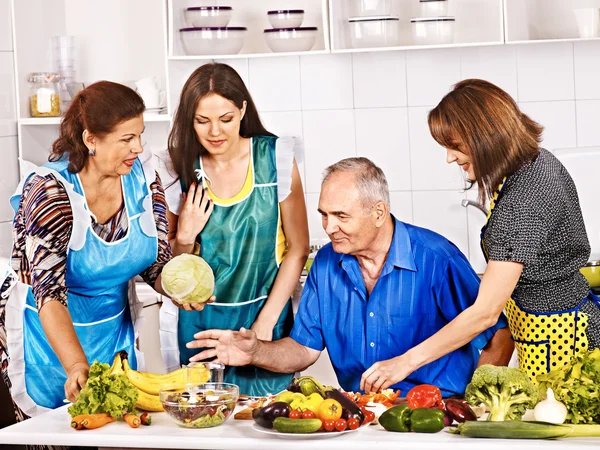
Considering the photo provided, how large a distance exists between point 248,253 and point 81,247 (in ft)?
1.65

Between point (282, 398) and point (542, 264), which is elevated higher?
point (542, 264)

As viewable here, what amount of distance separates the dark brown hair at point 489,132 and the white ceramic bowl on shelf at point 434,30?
119cm

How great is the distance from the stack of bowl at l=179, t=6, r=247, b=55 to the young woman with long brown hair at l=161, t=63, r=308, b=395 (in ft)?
2.98

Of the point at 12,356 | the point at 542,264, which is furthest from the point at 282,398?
the point at 12,356

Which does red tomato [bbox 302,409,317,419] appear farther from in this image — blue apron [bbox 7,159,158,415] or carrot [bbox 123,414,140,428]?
blue apron [bbox 7,159,158,415]

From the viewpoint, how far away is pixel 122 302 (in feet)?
8.02

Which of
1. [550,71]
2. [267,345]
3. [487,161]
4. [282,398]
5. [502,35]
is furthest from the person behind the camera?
[550,71]

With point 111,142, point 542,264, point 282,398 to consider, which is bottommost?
point 282,398

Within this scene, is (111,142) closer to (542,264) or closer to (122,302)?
(122,302)

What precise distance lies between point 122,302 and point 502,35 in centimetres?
172

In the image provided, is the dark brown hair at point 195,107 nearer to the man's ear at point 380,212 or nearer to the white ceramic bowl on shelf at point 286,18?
the man's ear at point 380,212

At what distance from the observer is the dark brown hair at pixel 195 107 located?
2443 millimetres

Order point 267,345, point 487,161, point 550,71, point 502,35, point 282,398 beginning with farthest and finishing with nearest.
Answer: point 550,71, point 502,35, point 267,345, point 487,161, point 282,398

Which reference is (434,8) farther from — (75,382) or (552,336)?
(75,382)
